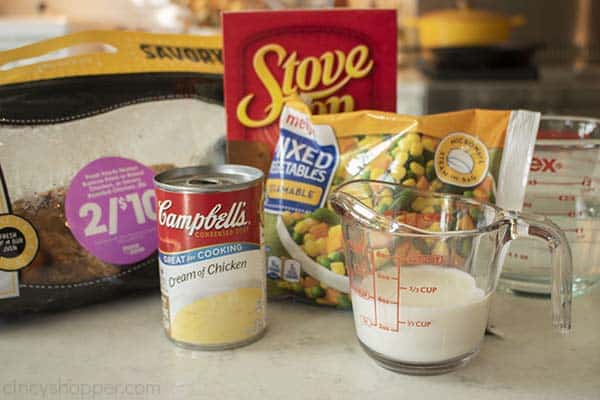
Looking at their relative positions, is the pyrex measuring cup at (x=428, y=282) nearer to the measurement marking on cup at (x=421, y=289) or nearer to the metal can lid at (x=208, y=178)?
the measurement marking on cup at (x=421, y=289)

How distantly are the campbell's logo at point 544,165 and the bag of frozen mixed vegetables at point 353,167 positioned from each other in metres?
0.07

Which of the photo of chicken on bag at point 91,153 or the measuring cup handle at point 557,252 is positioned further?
the photo of chicken on bag at point 91,153

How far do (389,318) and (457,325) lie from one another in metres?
0.07

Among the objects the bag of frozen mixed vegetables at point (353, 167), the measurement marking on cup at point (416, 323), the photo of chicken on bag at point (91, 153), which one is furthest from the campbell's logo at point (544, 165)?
the photo of chicken on bag at point (91, 153)

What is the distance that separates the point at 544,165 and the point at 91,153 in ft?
1.83

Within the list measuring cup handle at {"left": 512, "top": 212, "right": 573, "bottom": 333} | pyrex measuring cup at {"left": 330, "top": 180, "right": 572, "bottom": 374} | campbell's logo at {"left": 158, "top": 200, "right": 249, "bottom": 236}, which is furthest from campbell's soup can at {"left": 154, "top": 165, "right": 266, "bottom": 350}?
measuring cup handle at {"left": 512, "top": 212, "right": 573, "bottom": 333}

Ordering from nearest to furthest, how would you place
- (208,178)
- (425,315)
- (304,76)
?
(425,315), (208,178), (304,76)

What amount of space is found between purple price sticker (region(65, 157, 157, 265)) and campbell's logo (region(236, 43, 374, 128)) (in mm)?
161

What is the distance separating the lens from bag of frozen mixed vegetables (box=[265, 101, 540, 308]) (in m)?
0.75

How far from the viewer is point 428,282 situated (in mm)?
658

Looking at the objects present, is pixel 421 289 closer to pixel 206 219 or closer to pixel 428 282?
pixel 428 282

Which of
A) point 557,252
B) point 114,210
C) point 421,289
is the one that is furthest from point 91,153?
point 557,252

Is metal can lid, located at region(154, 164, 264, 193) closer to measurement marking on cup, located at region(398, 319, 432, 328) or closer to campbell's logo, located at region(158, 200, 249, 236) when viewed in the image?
campbell's logo, located at region(158, 200, 249, 236)

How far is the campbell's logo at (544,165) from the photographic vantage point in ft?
2.60
